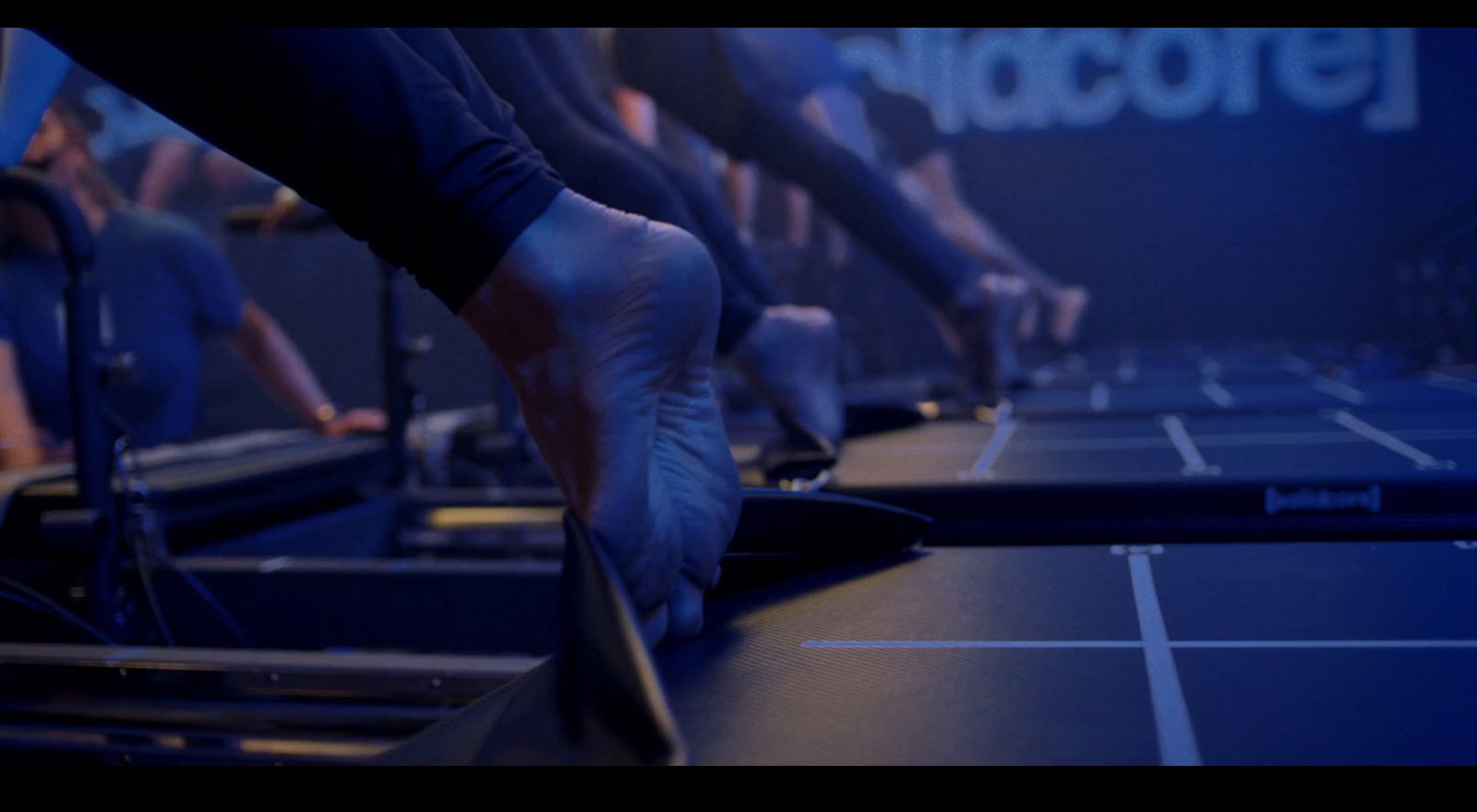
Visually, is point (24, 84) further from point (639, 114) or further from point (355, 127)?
point (639, 114)

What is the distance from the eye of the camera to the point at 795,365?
69.3 inches

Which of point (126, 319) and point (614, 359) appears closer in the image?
point (614, 359)

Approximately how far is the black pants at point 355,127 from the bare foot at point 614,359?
3cm

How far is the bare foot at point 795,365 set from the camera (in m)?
1.71

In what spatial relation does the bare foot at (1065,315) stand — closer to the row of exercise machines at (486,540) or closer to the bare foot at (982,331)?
the row of exercise machines at (486,540)

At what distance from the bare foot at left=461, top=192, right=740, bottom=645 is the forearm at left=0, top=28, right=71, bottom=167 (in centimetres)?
68

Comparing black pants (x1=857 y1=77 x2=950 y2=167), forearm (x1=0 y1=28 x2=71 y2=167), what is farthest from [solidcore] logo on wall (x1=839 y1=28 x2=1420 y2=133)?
forearm (x1=0 y1=28 x2=71 y2=167)

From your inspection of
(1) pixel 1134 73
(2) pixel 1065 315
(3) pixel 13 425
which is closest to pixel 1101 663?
(3) pixel 13 425

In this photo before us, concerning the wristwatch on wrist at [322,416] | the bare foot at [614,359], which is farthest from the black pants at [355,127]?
the wristwatch on wrist at [322,416]

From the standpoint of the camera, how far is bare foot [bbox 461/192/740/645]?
776mm

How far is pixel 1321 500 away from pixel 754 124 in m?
1.27

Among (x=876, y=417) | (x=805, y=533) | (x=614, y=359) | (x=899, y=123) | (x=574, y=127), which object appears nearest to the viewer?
(x=614, y=359)

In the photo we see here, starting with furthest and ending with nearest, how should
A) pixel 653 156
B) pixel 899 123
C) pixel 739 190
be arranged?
pixel 899 123
pixel 739 190
pixel 653 156

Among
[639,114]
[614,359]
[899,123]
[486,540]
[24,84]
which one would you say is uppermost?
[899,123]
